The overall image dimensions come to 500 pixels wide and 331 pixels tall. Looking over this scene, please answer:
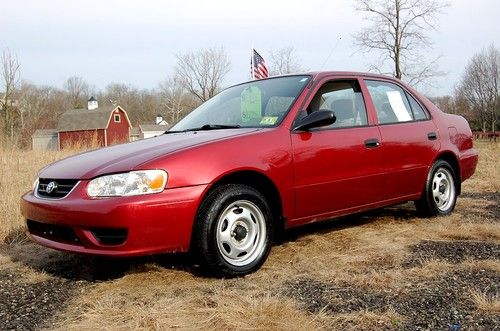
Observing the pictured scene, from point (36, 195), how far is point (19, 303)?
35.3 inches

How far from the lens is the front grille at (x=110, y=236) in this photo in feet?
10.3

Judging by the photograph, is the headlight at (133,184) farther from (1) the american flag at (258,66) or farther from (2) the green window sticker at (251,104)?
(1) the american flag at (258,66)

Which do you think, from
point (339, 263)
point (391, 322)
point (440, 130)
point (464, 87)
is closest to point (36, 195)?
point (339, 263)

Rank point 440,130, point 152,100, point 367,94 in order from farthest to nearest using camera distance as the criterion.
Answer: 1. point 152,100
2. point 440,130
3. point 367,94

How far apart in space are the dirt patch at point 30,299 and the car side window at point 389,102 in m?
3.08

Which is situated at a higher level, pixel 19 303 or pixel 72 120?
pixel 72 120

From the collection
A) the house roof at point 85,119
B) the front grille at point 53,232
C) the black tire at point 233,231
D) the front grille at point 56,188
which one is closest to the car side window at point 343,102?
the black tire at point 233,231

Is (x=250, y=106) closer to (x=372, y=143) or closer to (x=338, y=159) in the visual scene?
(x=338, y=159)

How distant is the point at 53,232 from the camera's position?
3.52 meters

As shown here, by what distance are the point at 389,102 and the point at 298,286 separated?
2542 mm

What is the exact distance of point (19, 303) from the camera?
3.16 m

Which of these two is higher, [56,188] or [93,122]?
[93,122]

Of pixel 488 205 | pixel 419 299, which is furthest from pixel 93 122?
pixel 419 299

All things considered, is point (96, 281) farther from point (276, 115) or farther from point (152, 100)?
point (152, 100)
